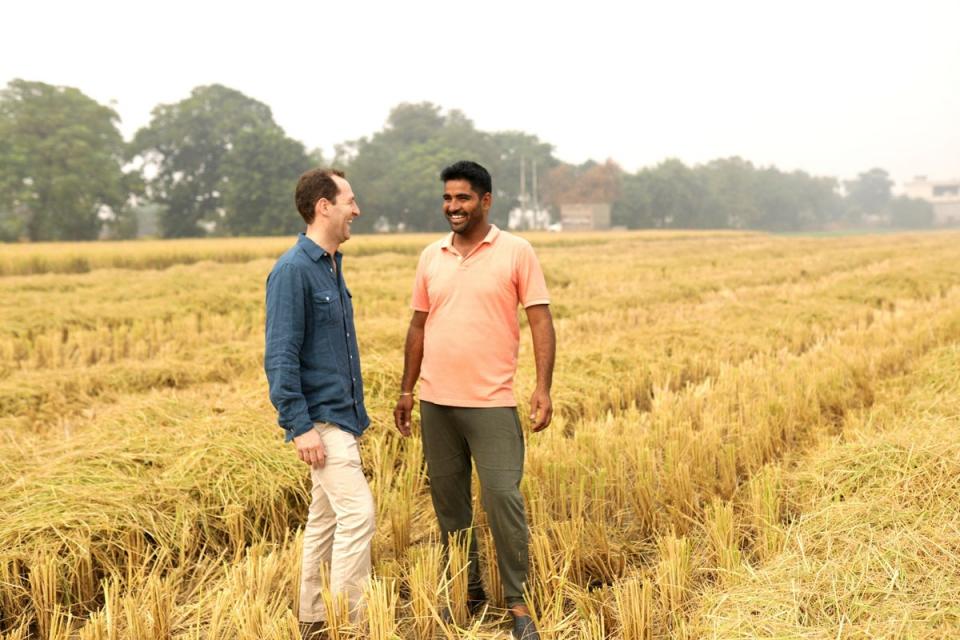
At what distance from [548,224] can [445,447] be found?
71453mm

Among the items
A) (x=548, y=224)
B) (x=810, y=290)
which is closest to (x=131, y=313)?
(x=810, y=290)

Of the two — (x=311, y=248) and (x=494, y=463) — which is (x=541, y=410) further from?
(x=311, y=248)

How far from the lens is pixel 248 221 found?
44.2 meters

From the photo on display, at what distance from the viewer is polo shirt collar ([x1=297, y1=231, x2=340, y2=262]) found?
2.57 metres

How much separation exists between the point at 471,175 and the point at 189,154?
5063 centimetres

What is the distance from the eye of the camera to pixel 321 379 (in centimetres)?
258

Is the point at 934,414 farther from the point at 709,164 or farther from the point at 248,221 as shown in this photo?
the point at 709,164

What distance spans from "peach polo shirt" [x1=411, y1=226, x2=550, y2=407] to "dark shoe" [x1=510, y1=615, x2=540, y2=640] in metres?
0.79

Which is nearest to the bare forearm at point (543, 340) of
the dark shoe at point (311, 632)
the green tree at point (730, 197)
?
the dark shoe at point (311, 632)

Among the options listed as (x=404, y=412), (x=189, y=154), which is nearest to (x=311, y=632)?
(x=404, y=412)

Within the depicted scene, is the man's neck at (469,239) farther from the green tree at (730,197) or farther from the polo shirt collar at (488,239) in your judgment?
the green tree at (730,197)

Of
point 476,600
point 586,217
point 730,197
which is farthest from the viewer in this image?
point 730,197

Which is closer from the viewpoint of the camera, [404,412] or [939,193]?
[404,412]

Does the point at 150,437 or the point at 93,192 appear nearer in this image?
the point at 150,437
